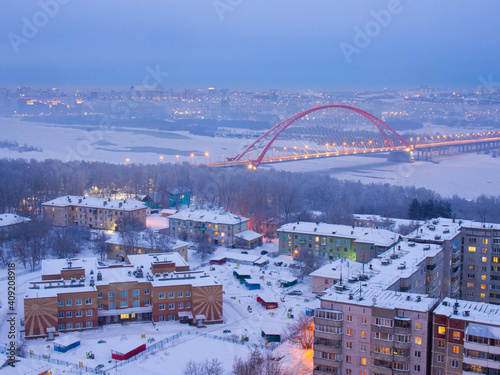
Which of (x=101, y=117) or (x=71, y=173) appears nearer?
(x=71, y=173)

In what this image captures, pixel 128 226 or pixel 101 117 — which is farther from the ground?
pixel 101 117

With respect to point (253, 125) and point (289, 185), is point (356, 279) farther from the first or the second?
point (253, 125)

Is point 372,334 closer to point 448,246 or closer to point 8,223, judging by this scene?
point 448,246

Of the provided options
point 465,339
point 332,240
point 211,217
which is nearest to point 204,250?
point 211,217

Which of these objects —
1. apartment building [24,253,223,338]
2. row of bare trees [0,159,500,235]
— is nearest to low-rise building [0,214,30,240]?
row of bare trees [0,159,500,235]

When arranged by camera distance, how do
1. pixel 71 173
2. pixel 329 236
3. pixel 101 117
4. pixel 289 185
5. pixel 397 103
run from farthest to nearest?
pixel 397 103
pixel 101 117
pixel 71 173
pixel 289 185
pixel 329 236

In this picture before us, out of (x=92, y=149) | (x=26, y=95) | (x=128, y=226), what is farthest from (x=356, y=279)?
(x=26, y=95)
